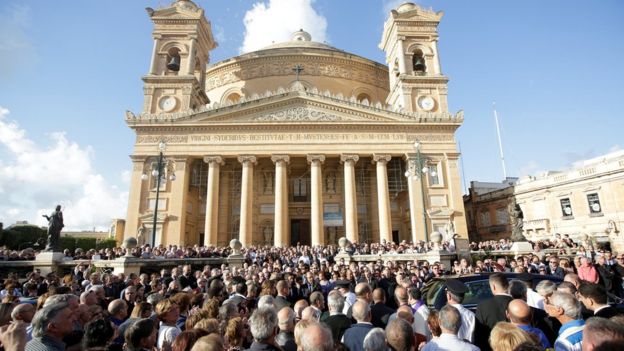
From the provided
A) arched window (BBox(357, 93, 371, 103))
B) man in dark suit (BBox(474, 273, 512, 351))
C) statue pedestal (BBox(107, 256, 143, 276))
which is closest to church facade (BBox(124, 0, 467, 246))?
arched window (BBox(357, 93, 371, 103))

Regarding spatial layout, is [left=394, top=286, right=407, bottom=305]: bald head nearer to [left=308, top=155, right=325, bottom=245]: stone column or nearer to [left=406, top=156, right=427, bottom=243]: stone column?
[left=308, top=155, right=325, bottom=245]: stone column

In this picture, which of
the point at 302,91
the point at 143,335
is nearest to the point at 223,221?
the point at 302,91

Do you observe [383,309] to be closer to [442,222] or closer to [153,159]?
[442,222]

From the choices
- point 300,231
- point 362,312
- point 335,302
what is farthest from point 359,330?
point 300,231

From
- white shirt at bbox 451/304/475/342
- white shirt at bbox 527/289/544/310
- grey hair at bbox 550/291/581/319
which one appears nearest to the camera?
grey hair at bbox 550/291/581/319

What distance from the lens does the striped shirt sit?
3.10 meters

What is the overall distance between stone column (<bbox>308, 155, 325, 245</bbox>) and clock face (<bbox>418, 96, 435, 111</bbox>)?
35.2ft

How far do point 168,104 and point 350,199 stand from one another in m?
17.8

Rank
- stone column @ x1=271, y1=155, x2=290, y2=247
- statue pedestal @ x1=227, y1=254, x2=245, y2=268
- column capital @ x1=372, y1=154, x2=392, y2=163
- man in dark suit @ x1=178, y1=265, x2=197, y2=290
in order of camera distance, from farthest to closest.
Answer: column capital @ x1=372, y1=154, x2=392, y2=163 → stone column @ x1=271, y1=155, x2=290, y2=247 → statue pedestal @ x1=227, y1=254, x2=245, y2=268 → man in dark suit @ x1=178, y1=265, x2=197, y2=290

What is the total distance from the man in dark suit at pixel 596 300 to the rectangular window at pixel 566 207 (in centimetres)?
3087

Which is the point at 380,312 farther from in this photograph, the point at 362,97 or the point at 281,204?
the point at 362,97

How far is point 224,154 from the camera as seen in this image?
88.7 ft

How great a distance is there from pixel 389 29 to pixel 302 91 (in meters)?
13.7

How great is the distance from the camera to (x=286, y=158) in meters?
27.1
